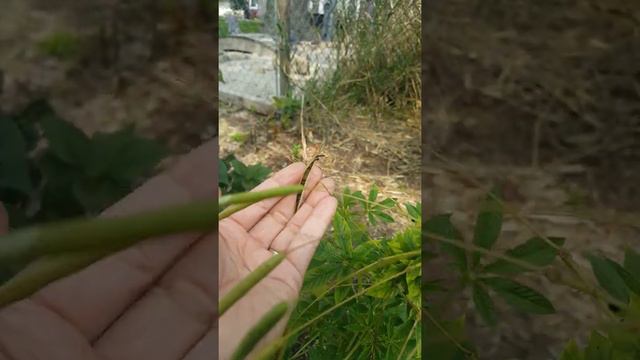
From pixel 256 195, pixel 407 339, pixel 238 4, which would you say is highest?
pixel 238 4

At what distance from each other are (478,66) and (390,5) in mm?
494

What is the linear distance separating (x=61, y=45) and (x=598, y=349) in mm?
279

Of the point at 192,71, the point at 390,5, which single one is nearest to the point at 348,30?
the point at 390,5

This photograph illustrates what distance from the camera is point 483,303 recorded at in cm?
37

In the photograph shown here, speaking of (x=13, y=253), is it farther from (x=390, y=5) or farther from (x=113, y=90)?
(x=390, y=5)

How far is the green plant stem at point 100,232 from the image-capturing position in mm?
289

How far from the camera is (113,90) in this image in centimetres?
33

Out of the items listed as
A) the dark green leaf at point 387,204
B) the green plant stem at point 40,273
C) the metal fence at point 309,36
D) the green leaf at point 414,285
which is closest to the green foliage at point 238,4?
the metal fence at point 309,36

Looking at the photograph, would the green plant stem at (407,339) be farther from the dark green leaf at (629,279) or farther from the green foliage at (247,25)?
the green foliage at (247,25)

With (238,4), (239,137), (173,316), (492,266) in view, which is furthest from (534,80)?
(239,137)

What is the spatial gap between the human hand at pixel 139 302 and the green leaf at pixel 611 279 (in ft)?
0.61

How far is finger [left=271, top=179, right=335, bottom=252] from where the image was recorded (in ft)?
1.36

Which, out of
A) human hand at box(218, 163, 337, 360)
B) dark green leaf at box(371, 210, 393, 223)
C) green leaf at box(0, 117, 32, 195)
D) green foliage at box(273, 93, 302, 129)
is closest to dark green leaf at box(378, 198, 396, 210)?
dark green leaf at box(371, 210, 393, 223)

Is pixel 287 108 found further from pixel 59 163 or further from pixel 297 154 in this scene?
pixel 59 163
